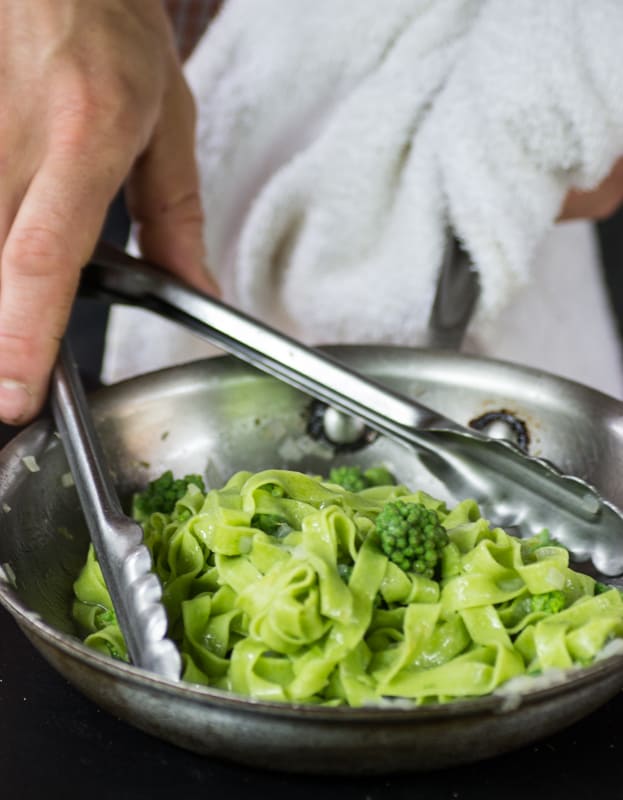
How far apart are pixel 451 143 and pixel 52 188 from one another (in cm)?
71

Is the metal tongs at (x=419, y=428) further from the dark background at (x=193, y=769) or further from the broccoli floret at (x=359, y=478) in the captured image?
the dark background at (x=193, y=769)

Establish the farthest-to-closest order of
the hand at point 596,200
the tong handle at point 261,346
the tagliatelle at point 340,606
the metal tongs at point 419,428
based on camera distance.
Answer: the hand at point 596,200 → the tong handle at point 261,346 → the metal tongs at point 419,428 → the tagliatelle at point 340,606

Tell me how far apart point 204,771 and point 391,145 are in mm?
1132

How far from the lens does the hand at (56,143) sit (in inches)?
43.2

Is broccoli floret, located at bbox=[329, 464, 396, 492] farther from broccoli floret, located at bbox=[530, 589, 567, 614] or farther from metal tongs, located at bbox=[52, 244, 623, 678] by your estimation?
→ broccoli floret, located at bbox=[530, 589, 567, 614]

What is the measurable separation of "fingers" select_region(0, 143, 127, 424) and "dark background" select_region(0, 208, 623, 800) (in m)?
0.35

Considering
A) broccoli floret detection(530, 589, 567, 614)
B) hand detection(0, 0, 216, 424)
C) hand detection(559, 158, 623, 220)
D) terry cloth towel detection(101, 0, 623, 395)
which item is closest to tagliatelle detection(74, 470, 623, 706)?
broccoli floret detection(530, 589, 567, 614)

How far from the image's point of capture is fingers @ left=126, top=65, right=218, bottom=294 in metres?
1.44

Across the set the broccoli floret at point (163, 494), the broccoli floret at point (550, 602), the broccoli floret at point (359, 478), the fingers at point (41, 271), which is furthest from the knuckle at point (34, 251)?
the broccoli floret at point (550, 602)

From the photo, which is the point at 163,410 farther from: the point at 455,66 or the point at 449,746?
the point at 455,66

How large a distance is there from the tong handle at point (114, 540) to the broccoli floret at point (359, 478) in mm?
307

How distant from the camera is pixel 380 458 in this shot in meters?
1.27

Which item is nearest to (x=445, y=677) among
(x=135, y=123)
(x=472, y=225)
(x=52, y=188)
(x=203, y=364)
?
(x=203, y=364)

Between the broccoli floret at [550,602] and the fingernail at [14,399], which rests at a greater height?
the broccoli floret at [550,602]
